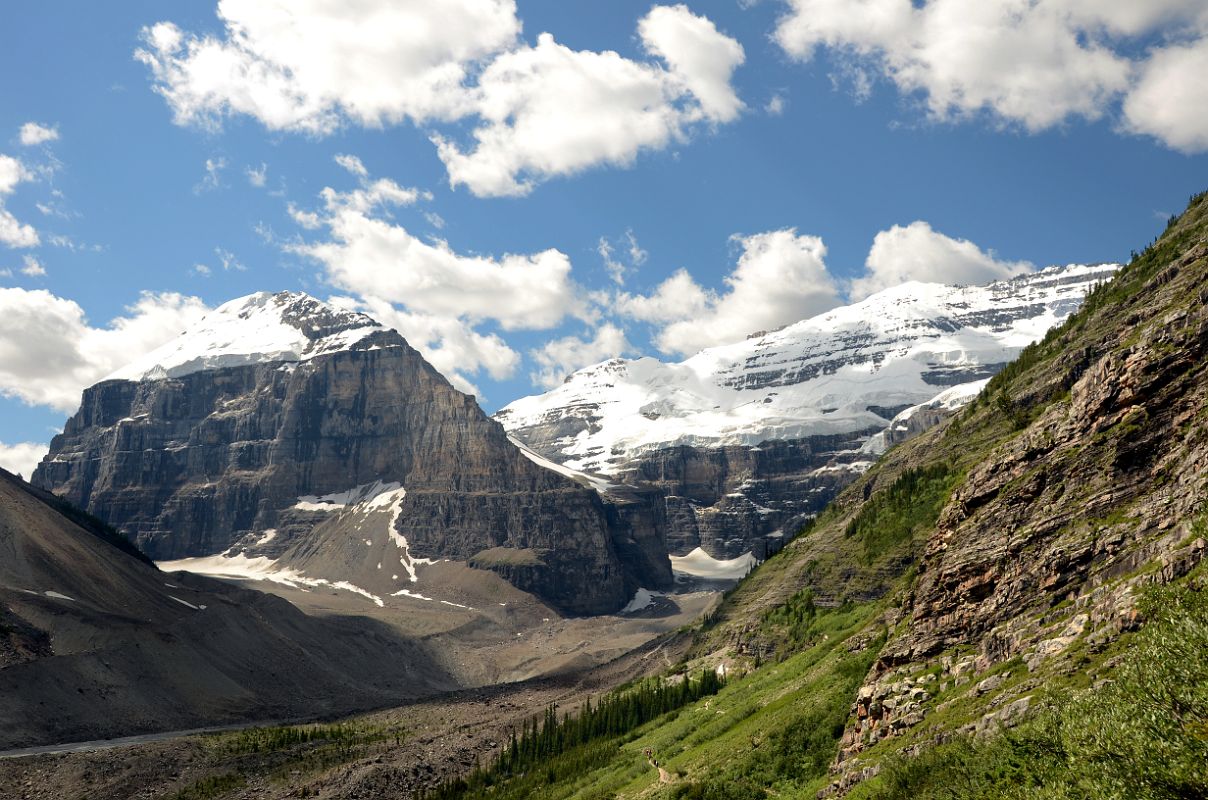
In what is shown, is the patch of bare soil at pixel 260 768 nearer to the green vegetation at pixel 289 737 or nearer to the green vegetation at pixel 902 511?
the green vegetation at pixel 289 737

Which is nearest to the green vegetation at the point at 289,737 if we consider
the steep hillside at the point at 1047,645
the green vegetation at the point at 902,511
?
the green vegetation at the point at 902,511

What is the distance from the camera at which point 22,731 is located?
144750 millimetres

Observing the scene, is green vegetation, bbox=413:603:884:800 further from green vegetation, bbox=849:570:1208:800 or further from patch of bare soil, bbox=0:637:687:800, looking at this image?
green vegetation, bbox=849:570:1208:800

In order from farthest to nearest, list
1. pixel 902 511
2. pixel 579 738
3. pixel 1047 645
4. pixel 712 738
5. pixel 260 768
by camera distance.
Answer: pixel 260 768
pixel 579 738
pixel 902 511
pixel 712 738
pixel 1047 645

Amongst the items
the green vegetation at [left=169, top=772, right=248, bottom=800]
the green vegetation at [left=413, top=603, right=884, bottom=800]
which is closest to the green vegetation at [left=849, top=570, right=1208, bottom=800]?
the green vegetation at [left=413, top=603, right=884, bottom=800]

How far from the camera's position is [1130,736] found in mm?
27297

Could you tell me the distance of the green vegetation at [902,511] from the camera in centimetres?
11562

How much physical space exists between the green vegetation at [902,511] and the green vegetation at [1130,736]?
80.7 metres

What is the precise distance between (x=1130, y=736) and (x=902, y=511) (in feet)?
323

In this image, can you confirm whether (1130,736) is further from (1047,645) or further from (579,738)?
(579,738)

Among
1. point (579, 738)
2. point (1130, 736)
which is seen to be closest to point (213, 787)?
point (579, 738)

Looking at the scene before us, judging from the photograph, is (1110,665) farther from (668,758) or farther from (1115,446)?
(668,758)

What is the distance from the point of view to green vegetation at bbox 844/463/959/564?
116 meters

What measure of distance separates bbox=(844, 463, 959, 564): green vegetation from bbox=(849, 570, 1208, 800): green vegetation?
8067 cm
